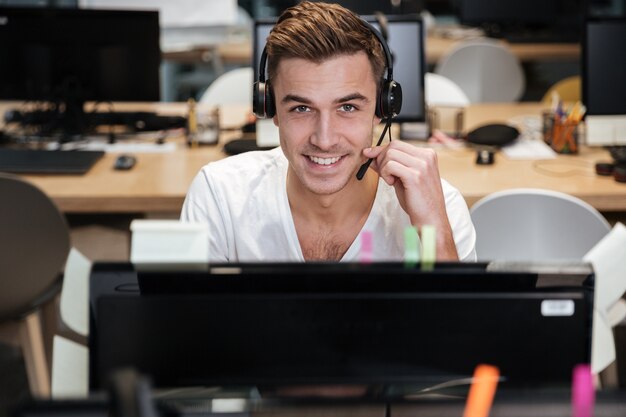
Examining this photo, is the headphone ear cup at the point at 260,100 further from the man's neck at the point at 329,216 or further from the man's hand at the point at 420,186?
the man's hand at the point at 420,186

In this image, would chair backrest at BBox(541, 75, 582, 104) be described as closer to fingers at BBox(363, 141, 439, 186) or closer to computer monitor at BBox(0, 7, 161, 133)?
computer monitor at BBox(0, 7, 161, 133)

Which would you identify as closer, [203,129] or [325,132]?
[325,132]

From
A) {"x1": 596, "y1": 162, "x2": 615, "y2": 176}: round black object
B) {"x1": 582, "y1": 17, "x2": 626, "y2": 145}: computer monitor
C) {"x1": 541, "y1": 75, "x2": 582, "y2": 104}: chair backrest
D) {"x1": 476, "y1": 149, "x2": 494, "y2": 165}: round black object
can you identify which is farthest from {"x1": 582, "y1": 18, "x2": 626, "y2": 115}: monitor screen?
{"x1": 541, "y1": 75, "x2": 582, "y2": 104}: chair backrest

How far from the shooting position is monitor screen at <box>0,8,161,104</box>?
305 cm

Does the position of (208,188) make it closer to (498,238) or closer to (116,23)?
(498,238)

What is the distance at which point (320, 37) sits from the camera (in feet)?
4.94

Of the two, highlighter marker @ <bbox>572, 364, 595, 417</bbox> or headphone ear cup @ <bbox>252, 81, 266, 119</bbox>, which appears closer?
highlighter marker @ <bbox>572, 364, 595, 417</bbox>

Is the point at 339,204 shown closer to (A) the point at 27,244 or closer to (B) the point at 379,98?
(B) the point at 379,98

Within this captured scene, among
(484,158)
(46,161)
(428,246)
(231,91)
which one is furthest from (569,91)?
(428,246)

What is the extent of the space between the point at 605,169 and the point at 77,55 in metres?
1.86

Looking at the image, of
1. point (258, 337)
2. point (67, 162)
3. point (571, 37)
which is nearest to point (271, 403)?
point (258, 337)

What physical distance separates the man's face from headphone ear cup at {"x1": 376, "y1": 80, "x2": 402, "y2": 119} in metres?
0.03

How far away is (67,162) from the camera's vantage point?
112 inches

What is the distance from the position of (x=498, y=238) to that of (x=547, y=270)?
54.9 inches
